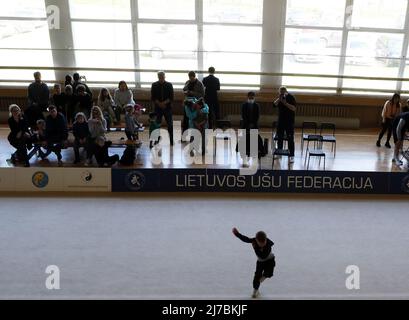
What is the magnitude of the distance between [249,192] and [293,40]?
5246 millimetres

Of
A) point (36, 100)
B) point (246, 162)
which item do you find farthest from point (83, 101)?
point (246, 162)

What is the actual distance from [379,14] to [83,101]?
7.61m

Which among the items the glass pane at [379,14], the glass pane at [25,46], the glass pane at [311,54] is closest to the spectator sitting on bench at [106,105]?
the glass pane at [25,46]

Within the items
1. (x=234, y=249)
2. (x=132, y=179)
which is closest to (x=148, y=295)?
(x=234, y=249)

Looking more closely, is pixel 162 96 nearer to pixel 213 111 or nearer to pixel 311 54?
pixel 213 111

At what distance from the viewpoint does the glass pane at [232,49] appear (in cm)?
1342

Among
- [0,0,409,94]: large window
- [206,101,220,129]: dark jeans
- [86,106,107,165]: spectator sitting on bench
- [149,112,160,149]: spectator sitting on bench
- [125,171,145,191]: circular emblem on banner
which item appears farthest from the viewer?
[0,0,409,94]: large window

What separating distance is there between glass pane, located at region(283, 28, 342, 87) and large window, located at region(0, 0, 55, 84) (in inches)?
245

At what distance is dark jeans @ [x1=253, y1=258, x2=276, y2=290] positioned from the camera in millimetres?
6547

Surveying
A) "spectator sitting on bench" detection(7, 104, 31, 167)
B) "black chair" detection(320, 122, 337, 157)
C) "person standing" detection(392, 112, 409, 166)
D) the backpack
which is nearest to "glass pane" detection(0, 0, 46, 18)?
"spectator sitting on bench" detection(7, 104, 31, 167)

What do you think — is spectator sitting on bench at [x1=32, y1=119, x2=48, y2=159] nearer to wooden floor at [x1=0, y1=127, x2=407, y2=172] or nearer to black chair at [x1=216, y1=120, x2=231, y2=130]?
wooden floor at [x1=0, y1=127, x2=407, y2=172]

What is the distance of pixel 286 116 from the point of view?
35.1 feet
